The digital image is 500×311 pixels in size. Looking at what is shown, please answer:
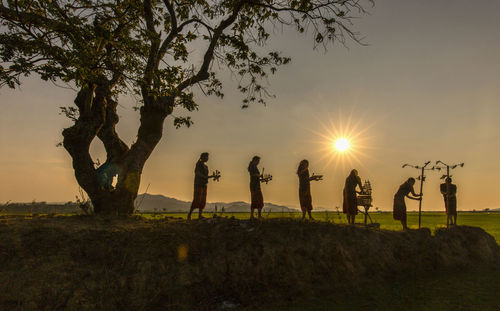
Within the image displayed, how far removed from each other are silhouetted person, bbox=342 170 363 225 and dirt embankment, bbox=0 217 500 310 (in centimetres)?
269

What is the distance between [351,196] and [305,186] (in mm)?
1925

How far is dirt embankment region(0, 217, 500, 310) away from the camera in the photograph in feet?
A: 16.8

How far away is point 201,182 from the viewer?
10.7 metres

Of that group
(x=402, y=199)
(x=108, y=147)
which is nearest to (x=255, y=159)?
(x=108, y=147)

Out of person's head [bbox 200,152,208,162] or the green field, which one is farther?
person's head [bbox 200,152,208,162]

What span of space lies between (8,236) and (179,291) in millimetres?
3914

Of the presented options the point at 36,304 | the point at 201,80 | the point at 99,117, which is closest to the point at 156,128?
the point at 99,117

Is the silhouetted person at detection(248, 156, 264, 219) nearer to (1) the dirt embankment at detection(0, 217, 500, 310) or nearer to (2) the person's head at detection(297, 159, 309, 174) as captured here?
(2) the person's head at detection(297, 159, 309, 174)

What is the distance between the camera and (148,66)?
10.2 metres

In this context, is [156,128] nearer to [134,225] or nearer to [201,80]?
[201,80]

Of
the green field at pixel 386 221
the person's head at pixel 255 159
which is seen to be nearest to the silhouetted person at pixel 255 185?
the person's head at pixel 255 159

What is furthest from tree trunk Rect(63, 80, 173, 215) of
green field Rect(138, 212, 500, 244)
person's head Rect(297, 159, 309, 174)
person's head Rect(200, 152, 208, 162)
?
person's head Rect(297, 159, 309, 174)

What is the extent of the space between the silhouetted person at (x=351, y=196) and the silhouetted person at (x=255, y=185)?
3.47 meters

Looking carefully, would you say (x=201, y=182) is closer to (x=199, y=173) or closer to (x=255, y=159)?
(x=199, y=173)
